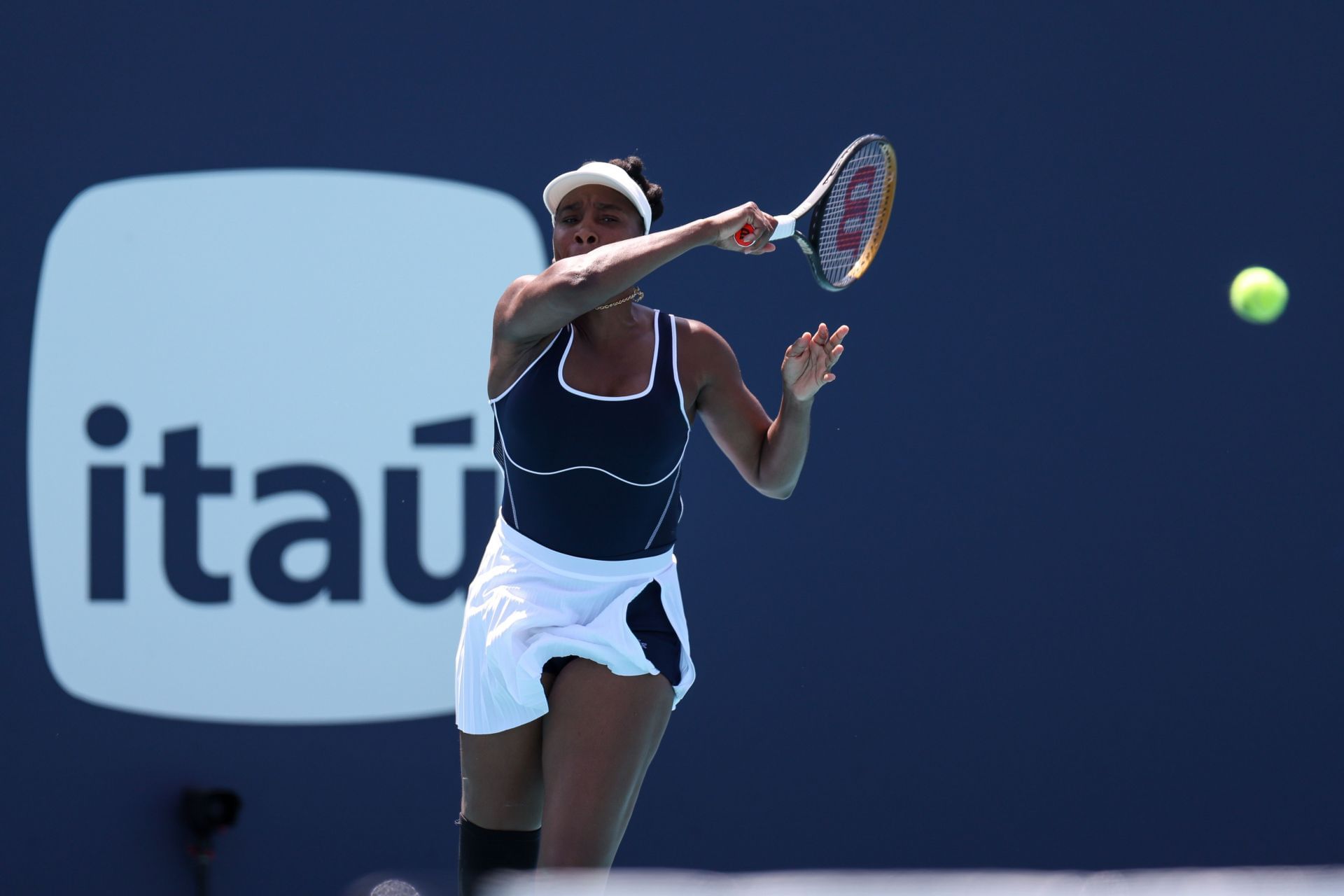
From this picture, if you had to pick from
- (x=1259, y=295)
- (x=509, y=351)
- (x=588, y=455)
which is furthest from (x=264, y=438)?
(x=1259, y=295)

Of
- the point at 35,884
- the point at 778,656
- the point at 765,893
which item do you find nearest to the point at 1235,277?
the point at 778,656

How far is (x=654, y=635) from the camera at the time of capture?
2635 millimetres

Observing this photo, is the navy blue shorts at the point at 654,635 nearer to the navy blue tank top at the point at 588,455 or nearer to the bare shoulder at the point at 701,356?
the navy blue tank top at the point at 588,455

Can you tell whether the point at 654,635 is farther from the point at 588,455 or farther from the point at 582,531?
the point at 588,455

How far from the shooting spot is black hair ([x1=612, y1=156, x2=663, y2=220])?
9.25 ft

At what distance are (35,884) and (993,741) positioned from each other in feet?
7.95

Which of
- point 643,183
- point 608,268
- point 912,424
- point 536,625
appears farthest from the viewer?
point 912,424

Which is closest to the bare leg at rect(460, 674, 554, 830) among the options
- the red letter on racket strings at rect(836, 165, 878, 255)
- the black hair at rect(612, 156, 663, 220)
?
the black hair at rect(612, 156, 663, 220)

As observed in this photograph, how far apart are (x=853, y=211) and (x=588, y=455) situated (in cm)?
81

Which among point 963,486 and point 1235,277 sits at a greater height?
point 1235,277

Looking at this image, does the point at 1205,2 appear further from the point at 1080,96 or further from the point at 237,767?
the point at 237,767

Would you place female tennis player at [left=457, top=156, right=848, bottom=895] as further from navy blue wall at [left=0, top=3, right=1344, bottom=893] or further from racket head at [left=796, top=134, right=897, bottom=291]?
navy blue wall at [left=0, top=3, right=1344, bottom=893]

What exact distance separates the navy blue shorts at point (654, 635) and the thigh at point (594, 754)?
28 mm

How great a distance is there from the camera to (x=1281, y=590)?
12.6 ft
